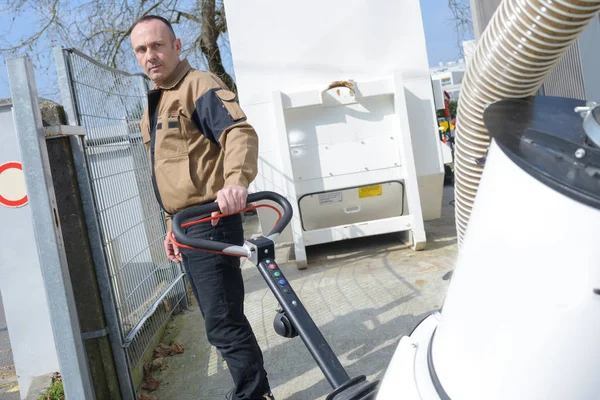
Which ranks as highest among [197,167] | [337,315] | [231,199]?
[197,167]

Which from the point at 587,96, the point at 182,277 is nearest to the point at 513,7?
the point at 182,277

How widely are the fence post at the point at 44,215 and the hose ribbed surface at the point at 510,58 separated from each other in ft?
5.46

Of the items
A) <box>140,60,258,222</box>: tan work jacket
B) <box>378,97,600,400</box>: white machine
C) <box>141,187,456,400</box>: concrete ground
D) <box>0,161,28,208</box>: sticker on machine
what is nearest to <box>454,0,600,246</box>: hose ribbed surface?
<box>378,97,600,400</box>: white machine

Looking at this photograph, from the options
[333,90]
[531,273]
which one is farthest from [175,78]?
[333,90]

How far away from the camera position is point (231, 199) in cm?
195

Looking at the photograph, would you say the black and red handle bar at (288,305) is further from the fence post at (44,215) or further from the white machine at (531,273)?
the fence post at (44,215)

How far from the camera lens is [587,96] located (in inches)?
261

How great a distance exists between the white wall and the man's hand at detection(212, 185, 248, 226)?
1795mm

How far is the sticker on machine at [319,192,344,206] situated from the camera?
5441 mm

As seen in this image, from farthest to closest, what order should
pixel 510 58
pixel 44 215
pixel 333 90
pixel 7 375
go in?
pixel 333 90 → pixel 7 375 → pixel 44 215 → pixel 510 58

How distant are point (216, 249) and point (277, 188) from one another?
3.40 metres

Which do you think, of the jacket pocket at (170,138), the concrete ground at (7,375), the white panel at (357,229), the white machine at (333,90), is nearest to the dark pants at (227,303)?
the jacket pocket at (170,138)

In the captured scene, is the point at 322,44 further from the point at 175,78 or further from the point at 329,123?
the point at 175,78

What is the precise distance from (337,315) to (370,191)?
1640mm
